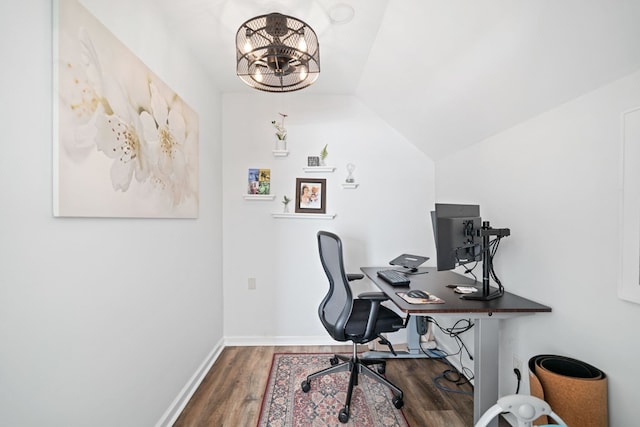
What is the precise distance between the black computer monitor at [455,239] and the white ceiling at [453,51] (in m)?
0.70

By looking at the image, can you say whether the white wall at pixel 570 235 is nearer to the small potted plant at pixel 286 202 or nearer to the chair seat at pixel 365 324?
the chair seat at pixel 365 324

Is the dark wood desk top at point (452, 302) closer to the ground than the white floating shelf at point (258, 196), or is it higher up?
closer to the ground

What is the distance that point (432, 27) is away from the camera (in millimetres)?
1587

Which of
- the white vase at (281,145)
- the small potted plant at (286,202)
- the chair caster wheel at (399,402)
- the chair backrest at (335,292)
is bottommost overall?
the chair caster wheel at (399,402)

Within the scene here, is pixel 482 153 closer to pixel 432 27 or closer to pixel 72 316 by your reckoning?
pixel 432 27

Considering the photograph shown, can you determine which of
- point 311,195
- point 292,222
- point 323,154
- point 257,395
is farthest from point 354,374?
point 323,154

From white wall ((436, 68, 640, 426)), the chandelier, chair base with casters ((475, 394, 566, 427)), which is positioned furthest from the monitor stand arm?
the chandelier

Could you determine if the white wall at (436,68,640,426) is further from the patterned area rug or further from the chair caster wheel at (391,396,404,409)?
the patterned area rug

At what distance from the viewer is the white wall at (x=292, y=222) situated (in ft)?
9.55

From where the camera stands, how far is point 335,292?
6.77 feet

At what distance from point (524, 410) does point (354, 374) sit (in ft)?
3.74

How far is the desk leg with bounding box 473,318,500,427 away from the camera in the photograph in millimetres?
1537

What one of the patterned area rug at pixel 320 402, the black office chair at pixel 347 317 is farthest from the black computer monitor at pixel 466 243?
the patterned area rug at pixel 320 402

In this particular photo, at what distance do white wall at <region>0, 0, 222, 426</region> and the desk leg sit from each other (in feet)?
5.96
